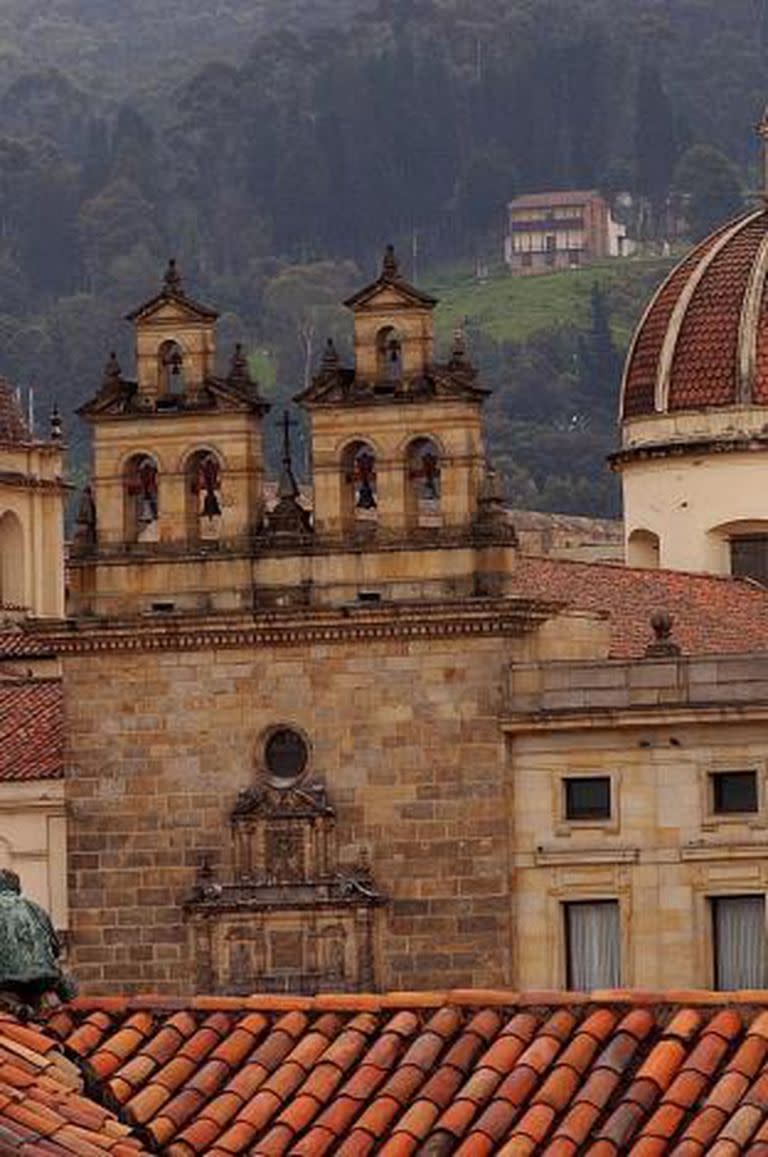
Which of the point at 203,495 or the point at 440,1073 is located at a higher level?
the point at 203,495

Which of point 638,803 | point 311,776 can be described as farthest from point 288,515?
point 638,803

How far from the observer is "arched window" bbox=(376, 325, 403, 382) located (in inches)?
2965

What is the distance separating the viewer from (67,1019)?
36469 millimetres

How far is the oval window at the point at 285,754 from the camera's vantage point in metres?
74.4

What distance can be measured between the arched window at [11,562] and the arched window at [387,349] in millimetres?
30462

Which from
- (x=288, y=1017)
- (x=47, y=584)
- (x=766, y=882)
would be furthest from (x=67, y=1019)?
(x=47, y=584)

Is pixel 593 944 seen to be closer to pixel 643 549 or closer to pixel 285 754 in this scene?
pixel 285 754

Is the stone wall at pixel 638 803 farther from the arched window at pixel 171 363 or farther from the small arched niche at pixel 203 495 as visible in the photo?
the arched window at pixel 171 363

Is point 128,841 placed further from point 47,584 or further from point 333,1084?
point 333,1084

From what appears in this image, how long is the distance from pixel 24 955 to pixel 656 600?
2106 inches

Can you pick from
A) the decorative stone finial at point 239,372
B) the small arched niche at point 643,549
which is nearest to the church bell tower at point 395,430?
the decorative stone finial at point 239,372

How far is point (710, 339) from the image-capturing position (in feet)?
318

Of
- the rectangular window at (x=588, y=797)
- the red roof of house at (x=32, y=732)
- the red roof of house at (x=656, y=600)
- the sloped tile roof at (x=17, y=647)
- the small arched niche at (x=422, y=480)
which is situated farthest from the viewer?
the sloped tile roof at (x=17, y=647)

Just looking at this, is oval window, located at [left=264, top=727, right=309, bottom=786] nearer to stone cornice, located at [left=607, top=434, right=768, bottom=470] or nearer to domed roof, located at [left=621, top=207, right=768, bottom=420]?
stone cornice, located at [left=607, top=434, right=768, bottom=470]
